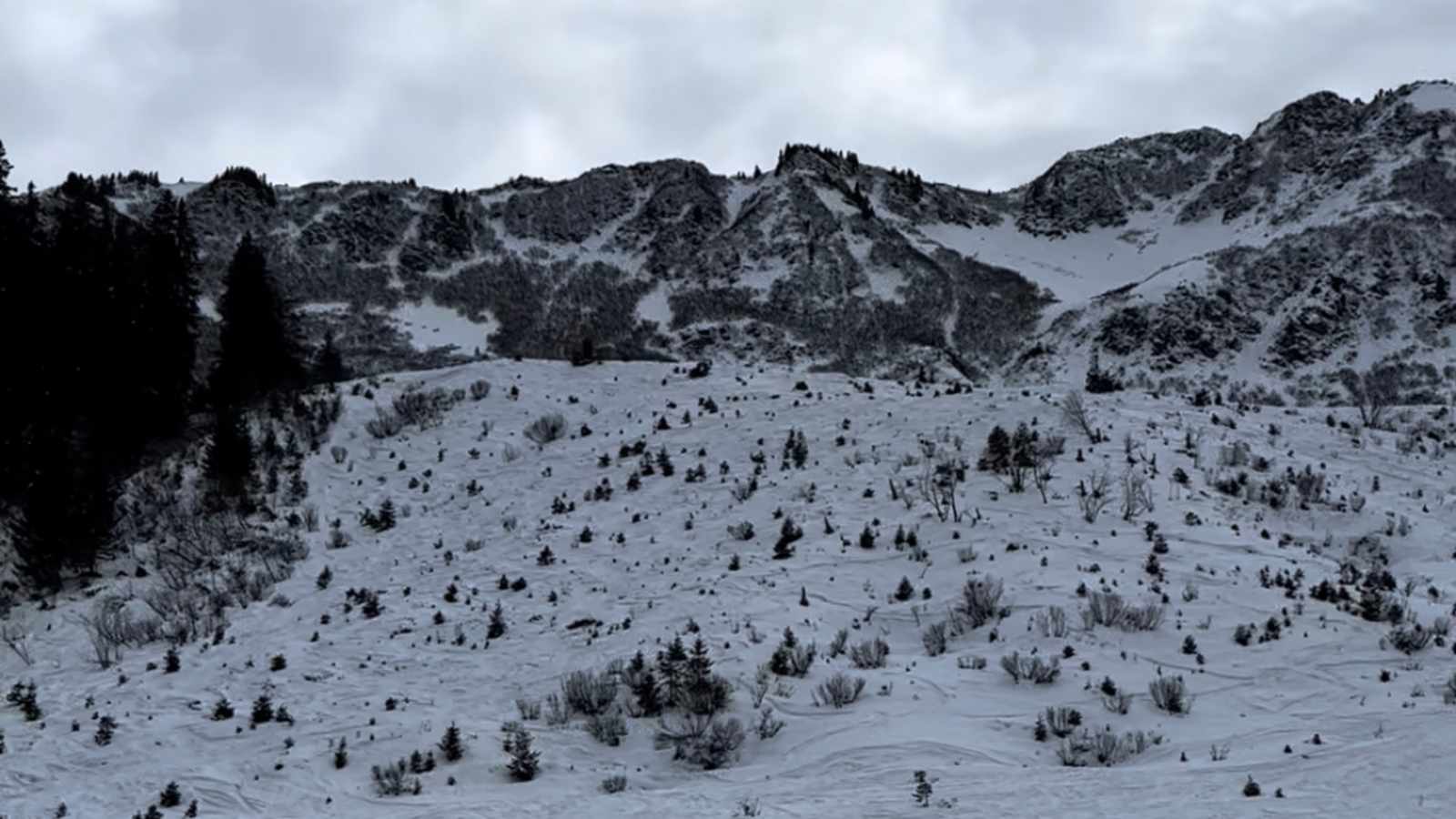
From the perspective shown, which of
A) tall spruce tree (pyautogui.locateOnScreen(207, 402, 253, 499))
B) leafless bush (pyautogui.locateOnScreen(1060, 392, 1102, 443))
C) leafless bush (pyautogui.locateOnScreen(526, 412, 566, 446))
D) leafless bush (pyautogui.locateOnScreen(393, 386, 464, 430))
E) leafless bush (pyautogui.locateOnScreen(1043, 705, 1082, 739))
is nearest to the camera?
leafless bush (pyautogui.locateOnScreen(1043, 705, 1082, 739))

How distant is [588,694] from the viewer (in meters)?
13.9

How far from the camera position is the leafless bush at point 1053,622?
14.8 m

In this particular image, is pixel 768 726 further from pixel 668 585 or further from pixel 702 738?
pixel 668 585

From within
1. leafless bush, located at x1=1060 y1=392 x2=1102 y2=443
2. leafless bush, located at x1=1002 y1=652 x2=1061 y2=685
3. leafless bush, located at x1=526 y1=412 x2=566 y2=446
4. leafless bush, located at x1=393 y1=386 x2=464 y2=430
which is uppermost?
leafless bush, located at x1=393 y1=386 x2=464 y2=430

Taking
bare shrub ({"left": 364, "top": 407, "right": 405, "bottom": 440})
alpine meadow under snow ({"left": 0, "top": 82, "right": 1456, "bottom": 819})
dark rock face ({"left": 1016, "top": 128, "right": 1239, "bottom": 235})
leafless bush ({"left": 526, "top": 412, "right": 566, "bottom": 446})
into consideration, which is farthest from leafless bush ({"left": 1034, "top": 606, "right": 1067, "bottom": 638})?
dark rock face ({"left": 1016, "top": 128, "right": 1239, "bottom": 235})

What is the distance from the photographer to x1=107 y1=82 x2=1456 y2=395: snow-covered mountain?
8000 cm

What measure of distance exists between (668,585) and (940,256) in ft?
309

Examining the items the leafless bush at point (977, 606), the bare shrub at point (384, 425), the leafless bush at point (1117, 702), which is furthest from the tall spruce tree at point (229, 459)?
the leafless bush at point (1117, 702)

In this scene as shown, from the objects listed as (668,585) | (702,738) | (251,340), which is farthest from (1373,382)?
(702,738)

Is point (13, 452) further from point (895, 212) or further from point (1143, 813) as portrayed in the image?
point (895, 212)

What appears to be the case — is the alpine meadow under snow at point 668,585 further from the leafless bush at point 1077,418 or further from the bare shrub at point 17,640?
the leafless bush at point 1077,418

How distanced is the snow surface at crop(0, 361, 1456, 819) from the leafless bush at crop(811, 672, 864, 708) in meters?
0.17

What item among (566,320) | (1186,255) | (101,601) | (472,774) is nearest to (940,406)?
(472,774)

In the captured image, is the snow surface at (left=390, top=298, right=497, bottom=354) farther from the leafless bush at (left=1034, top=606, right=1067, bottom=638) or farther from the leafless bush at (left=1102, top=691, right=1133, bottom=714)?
the leafless bush at (left=1102, top=691, right=1133, bottom=714)
